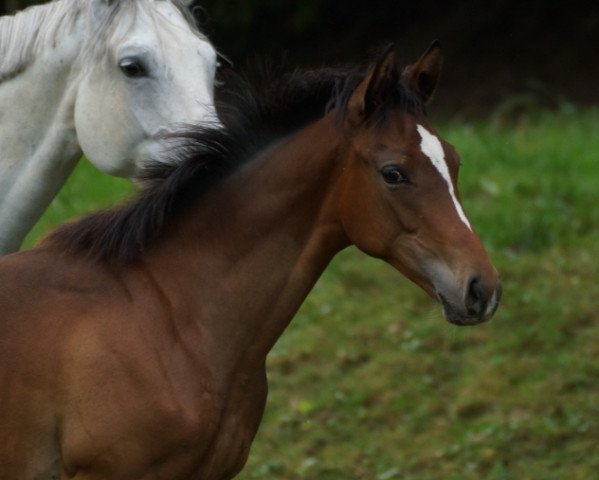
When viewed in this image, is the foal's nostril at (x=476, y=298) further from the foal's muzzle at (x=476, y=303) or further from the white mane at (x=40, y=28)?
the white mane at (x=40, y=28)

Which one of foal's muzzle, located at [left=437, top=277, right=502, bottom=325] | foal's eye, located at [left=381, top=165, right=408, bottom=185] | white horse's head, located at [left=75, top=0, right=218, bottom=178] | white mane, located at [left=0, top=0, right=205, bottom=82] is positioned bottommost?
foal's muzzle, located at [left=437, top=277, right=502, bottom=325]

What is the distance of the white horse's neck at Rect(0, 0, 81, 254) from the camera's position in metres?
4.73

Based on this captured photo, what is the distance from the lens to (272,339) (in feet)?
13.3

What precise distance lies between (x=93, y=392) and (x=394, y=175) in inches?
39.8

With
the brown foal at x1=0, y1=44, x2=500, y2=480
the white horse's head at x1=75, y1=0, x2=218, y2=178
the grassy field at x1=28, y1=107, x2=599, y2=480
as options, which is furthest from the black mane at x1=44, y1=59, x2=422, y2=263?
the grassy field at x1=28, y1=107, x2=599, y2=480

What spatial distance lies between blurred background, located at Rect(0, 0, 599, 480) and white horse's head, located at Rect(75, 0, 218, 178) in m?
0.50

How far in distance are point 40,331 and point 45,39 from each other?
4.26 feet

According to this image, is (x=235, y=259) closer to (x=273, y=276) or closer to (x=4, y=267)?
(x=273, y=276)

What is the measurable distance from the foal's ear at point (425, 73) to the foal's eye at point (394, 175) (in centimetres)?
29

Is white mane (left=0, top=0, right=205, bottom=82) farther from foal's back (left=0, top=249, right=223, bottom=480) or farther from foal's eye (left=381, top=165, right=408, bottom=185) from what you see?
foal's eye (left=381, top=165, right=408, bottom=185)

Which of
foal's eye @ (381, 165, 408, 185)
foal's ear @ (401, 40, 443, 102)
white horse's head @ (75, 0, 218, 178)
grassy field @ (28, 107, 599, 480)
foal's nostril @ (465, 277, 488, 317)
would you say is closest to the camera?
foal's nostril @ (465, 277, 488, 317)

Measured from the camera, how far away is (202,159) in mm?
4039

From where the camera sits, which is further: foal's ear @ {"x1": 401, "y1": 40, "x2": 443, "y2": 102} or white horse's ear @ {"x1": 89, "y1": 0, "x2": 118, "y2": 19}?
white horse's ear @ {"x1": 89, "y1": 0, "x2": 118, "y2": 19}

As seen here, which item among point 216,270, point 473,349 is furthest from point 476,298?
point 473,349
